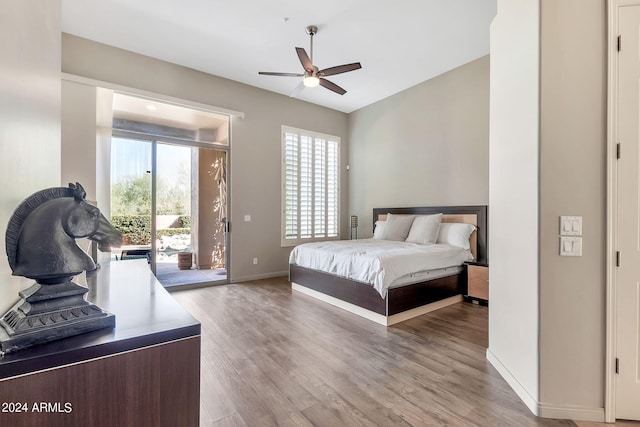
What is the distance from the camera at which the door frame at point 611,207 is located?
64.6 inches

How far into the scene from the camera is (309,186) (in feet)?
19.3

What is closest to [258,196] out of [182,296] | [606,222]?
[182,296]

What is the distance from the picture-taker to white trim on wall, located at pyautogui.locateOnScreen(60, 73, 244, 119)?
140 inches

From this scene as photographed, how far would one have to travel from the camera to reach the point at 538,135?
1768 millimetres

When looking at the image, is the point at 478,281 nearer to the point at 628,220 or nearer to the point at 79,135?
the point at 628,220

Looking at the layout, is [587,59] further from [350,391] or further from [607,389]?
[350,391]

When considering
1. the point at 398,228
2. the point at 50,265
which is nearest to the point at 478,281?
the point at 398,228

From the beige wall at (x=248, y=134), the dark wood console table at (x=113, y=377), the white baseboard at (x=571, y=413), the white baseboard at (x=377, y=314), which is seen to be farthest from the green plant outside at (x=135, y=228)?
the white baseboard at (x=571, y=413)

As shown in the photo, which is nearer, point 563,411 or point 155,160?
point 563,411

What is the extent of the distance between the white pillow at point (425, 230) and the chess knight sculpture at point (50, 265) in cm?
409

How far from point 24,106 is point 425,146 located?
193 inches

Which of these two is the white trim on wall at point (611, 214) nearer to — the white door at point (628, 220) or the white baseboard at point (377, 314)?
the white door at point (628, 220)

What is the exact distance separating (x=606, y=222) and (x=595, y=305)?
49 centimetres

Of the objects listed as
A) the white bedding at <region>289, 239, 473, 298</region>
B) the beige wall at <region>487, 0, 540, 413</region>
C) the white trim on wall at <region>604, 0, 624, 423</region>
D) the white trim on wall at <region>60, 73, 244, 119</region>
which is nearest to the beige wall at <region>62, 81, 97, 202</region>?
the white trim on wall at <region>60, 73, 244, 119</region>
